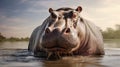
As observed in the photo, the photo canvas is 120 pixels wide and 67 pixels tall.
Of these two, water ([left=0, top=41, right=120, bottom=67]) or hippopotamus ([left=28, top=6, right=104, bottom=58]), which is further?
hippopotamus ([left=28, top=6, right=104, bottom=58])

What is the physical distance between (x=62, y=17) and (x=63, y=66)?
4.04 feet

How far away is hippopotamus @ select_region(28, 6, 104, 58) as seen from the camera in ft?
15.6

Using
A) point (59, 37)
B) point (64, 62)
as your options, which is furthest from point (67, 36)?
point (64, 62)

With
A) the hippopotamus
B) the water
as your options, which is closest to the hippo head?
the hippopotamus

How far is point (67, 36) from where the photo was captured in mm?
4754

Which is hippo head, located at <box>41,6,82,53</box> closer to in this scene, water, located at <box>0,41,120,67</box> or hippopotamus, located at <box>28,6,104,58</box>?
hippopotamus, located at <box>28,6,104,58</box>

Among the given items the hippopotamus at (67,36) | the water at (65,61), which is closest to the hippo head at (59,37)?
the hippopotamus at (67,36)

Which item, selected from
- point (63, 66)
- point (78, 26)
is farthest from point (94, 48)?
point (63, 66)

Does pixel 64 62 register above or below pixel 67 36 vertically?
below

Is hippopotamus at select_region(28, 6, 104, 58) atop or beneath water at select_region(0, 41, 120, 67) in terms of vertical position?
atop

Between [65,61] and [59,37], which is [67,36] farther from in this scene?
[65,61]

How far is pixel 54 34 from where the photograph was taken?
4715 mm

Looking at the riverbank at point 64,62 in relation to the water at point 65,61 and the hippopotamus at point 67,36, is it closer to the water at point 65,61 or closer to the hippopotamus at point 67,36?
the water at point 65,61

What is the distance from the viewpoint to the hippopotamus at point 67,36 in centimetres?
474
